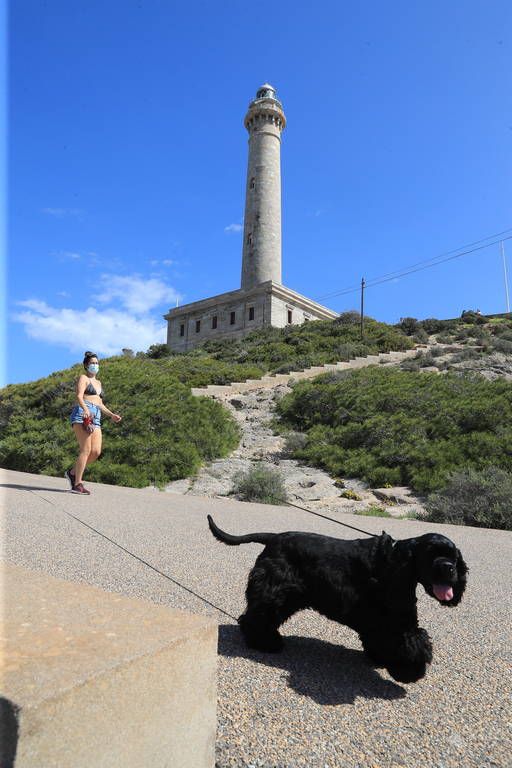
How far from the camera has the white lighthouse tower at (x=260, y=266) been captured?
44.6 meters

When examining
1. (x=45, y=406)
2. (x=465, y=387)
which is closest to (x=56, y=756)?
(x=45, y=406)

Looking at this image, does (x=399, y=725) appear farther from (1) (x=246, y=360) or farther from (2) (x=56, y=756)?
(1) (x=246, y=360)

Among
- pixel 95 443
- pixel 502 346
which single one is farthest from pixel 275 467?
pixel 502 346

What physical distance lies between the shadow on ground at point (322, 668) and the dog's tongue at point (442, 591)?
534mm

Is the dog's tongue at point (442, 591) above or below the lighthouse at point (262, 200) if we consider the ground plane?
below

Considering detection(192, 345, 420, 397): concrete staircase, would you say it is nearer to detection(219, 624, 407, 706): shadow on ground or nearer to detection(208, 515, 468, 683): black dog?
detection(219, 624, 407, 706): shadow on ground

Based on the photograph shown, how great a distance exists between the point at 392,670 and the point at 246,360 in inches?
1181

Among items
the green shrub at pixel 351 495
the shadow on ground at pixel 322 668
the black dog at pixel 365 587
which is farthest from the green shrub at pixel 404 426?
the black dog at pixel 365 587

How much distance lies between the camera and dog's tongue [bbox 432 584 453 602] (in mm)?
2271

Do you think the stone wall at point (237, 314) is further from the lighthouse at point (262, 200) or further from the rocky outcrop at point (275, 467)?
the rocky outcrop at point (275, 467)

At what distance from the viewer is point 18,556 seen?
4.14m

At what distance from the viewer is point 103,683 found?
4.42 ft

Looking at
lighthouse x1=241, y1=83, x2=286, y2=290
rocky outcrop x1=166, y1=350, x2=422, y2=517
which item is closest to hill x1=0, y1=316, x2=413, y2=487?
rocky outcrop x1=166, y1=350, x2=422, y2=517

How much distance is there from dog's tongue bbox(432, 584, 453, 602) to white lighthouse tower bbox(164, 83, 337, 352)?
135ft
